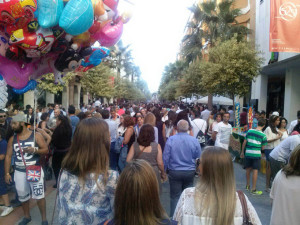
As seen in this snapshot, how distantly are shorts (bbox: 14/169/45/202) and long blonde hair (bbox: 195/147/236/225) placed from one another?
284 centimetres

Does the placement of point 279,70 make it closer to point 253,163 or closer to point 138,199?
point 253,163

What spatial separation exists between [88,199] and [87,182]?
0.14 metres

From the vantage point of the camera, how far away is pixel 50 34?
479cm

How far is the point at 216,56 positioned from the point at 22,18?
44.4ft

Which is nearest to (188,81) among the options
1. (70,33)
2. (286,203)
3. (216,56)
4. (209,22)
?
(209,22)

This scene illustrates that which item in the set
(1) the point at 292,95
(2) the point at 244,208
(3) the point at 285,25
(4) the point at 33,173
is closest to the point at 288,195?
(2) the point at 244,208

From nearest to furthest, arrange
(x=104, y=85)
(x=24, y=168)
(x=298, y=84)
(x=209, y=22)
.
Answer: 1. (x=24, y=168)
2. (x=298, y=84)
3. (x=209, y=22)
4. (x=104, y=85)

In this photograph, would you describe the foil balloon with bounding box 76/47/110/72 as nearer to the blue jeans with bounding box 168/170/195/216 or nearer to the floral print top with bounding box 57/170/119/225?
the blue jeans with bounding box 168/170/195/216

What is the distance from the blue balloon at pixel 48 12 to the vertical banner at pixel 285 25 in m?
7.02

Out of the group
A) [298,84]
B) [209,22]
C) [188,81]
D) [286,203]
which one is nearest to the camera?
[286,203]

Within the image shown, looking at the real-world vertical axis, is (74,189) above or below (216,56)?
below

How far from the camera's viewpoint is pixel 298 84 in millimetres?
15984

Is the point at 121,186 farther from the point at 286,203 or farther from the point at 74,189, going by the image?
the point at 286,203

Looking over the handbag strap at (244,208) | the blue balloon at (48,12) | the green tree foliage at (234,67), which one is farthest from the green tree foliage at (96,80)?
the handbag strap at (244,208)
